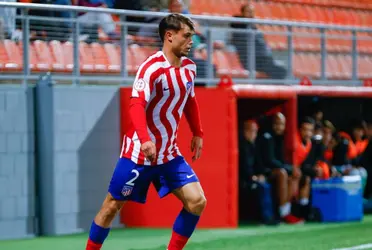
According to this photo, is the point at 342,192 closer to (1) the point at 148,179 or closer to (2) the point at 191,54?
(2) the point at 191,54

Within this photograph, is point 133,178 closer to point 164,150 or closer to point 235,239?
point 164,150

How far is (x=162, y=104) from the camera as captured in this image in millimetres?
7172

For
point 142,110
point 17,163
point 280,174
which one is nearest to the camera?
point 142,110

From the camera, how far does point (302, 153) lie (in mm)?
12977

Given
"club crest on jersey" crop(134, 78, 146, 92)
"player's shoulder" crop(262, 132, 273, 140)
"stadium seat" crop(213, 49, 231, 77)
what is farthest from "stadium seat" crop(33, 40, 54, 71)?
"club crest on jersey" crop(134, 78, 146, 92)

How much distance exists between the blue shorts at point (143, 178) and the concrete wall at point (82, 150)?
3683 millimetres

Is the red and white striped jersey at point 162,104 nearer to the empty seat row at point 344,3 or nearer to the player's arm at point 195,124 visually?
the player's arm at point 195,124

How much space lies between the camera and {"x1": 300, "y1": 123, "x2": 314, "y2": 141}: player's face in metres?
12.9

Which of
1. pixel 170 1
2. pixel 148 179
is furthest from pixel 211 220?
pixel 148 179

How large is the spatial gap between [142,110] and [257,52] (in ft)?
20.7

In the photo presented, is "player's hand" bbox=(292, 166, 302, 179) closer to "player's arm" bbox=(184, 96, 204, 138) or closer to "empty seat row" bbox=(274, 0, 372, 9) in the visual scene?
"player's arm" bbox=(184, 96, 204, 138)

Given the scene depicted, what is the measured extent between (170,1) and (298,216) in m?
3.32

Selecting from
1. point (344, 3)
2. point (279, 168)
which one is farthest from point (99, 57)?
point (344, 3)

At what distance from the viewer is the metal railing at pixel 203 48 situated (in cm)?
1090
